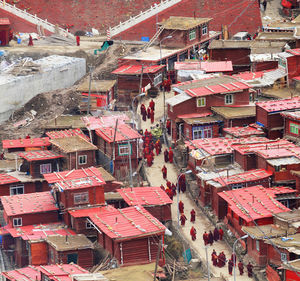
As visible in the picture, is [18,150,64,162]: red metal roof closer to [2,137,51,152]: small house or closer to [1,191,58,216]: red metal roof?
[2,137,51,152]: small house

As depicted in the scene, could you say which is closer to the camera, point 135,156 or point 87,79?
point 135,156

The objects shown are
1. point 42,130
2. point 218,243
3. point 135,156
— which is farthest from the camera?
point 42,130

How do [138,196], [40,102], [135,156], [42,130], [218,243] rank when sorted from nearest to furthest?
[218,243]
[138,196]
[135,156]
[42,130]
[40,102]

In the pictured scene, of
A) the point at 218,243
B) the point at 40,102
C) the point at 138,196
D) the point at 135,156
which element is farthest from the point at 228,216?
the point at 40,102

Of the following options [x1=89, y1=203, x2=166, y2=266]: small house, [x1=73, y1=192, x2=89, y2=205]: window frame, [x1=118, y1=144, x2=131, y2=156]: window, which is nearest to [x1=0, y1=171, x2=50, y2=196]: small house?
[x1=118, y1=144, x2=131, y2=156]: window

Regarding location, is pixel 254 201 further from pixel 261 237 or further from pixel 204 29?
pixel 204 29

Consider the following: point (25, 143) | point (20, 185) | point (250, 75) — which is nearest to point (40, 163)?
point (20, 185)

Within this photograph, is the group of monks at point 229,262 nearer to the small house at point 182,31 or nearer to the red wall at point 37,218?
the red wall at point 37,218

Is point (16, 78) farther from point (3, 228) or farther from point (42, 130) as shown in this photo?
point (3, 228)
